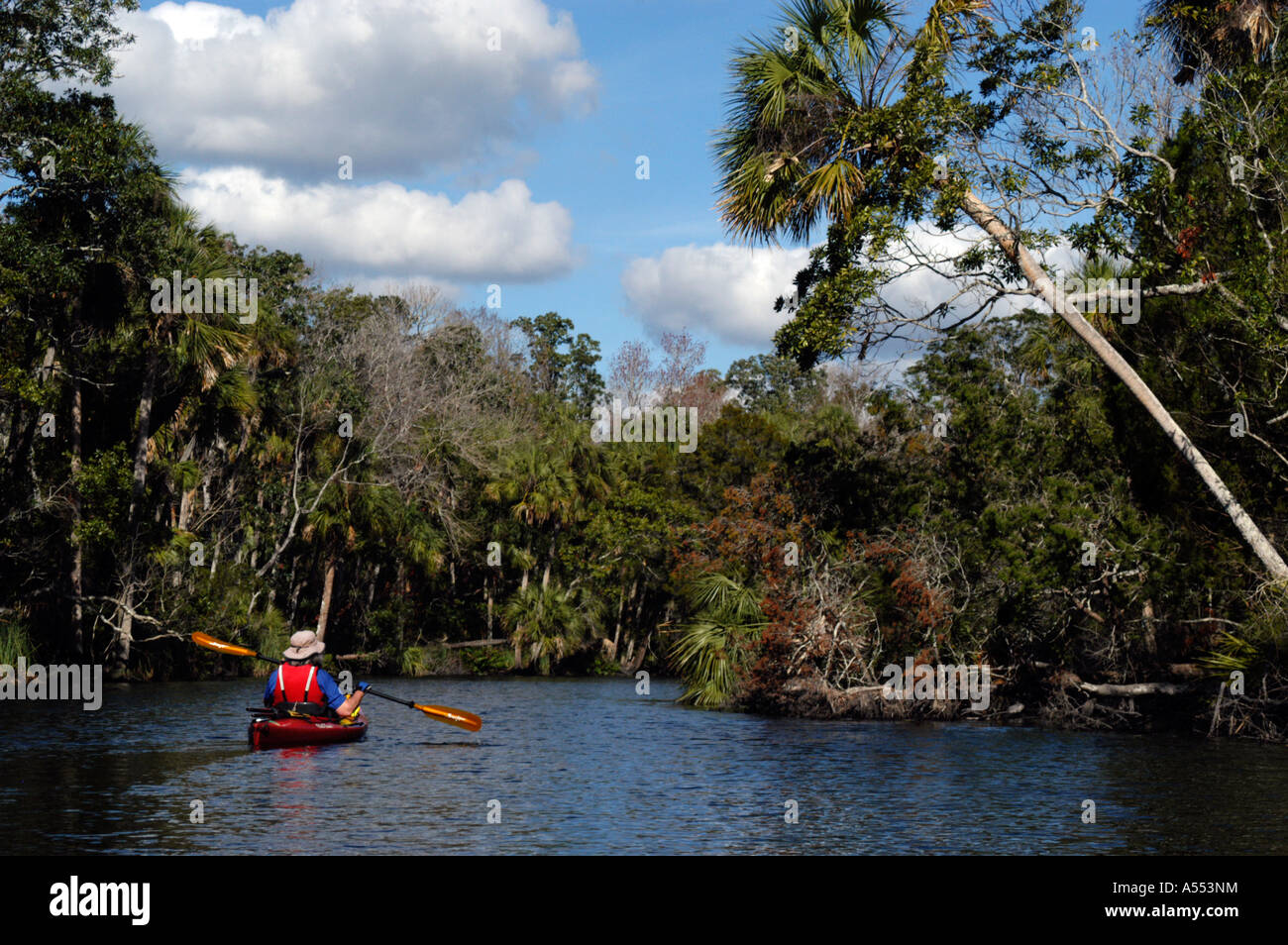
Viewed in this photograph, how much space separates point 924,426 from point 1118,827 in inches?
623

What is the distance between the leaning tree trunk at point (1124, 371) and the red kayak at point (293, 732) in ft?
44.6

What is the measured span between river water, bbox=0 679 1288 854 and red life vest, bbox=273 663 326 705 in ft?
2.73

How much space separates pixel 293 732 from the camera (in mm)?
19703

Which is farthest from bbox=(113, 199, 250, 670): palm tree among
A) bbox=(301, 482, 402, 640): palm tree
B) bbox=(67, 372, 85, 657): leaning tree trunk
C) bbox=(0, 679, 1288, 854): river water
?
bbox=(0, 679, 1288, 854): river water

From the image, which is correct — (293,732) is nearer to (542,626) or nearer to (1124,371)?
(1124,371)

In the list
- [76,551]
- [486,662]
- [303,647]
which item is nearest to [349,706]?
[303,647]

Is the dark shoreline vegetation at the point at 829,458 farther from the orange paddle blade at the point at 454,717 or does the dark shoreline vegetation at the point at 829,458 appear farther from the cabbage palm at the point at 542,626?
the orange paddle blade at the point at 454,717

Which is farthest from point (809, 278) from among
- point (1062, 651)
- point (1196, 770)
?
point (1196, 770)

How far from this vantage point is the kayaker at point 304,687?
2039cm

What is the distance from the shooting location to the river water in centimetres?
1334

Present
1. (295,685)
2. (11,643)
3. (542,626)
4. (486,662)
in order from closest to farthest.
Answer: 1. (295,685)
2. (11,643)
3. (542,626)
4. (486,662)

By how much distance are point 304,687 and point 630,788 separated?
238 inches

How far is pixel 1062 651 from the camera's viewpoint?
24.5 m
